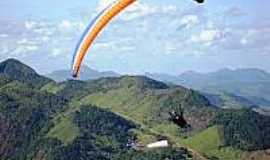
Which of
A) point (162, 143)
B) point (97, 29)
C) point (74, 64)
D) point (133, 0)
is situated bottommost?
point (162, 143)

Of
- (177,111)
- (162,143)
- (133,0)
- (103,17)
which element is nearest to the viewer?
(133,0)

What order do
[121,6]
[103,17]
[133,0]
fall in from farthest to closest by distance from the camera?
1. [103,17]
2. [121,6]
3. [133,0]

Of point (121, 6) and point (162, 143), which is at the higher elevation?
point (121, 6)

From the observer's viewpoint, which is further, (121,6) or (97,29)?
(97,29)

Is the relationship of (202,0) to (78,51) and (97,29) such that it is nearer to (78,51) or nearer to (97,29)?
(97,29)

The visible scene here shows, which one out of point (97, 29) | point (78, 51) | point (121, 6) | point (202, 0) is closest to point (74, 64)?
point (78, 51)
